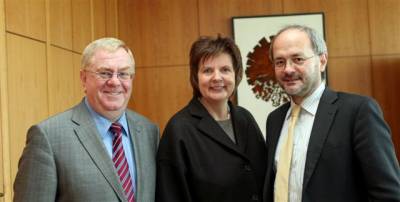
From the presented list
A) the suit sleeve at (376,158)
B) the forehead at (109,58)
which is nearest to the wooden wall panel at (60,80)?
the forehead at (109,58)

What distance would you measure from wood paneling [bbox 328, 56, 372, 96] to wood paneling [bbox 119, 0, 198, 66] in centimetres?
173

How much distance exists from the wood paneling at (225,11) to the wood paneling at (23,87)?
219 cm

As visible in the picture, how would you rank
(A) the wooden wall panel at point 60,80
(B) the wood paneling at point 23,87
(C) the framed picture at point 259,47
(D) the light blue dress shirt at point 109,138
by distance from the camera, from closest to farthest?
(D) the light blue dress shirt at point 109,138 < (B) the wood paneling at point 23,87 < (A) the wooden wall panel at point 60,80 < (C) the framed picture at point 259,47

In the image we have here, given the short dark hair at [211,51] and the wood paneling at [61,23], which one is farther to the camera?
the wood paneling at [61,23]

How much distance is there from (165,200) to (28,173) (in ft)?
2.11

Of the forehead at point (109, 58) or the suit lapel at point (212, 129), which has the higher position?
the forehead at point (109, 58)

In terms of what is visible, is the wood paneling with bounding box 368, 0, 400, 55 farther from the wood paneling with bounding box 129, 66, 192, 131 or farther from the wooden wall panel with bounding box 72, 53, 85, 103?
the wooden wall panel with bounding box 72, 53, 85, 103

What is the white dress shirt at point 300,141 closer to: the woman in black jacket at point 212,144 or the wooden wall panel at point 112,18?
the woman in black jacket at point 212,144

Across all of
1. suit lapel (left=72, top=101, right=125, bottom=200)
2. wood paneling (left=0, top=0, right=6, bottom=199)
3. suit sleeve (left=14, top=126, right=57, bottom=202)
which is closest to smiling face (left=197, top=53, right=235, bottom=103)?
suit lapel (left=72, top=101, right=125, bottom=200)

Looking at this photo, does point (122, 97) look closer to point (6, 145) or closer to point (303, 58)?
point (303, 58)

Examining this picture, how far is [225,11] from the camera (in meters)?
5.39

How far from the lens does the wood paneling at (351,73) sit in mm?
5328

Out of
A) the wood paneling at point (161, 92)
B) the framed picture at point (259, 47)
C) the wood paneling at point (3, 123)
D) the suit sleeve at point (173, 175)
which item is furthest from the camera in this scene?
the wood paneling at point (161, 92)

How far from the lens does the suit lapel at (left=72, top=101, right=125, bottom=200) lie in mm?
1837
